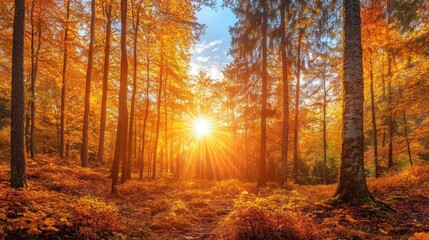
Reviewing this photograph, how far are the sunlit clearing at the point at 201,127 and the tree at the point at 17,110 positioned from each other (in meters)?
22.0

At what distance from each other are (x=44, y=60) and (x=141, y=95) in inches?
322

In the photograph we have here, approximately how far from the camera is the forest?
493 centimetres

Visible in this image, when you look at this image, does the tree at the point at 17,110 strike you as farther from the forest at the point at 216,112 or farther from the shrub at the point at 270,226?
the shrub at the point at 270,226

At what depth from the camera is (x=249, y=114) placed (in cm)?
1731

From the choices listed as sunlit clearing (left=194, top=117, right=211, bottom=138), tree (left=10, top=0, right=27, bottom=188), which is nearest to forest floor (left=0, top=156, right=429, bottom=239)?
tree (left=10, top=0, right=27, bottom=188)

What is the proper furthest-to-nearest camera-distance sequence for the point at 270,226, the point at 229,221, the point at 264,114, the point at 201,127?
the point at 201,127, the point at 264,114, the point at 229,221, the point at 270,226

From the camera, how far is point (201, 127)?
30.2 metres

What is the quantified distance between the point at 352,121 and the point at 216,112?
24.5 metres

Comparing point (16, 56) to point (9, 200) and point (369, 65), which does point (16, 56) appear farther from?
point (369, 65)

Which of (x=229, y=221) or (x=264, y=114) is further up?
(x=264, y=114)

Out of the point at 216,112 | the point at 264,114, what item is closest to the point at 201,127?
the point at 216,112

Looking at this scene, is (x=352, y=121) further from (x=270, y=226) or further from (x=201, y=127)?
(x=201, y=127)

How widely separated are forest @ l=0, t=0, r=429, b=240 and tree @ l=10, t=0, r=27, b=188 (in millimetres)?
29

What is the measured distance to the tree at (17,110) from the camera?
21.8ft
